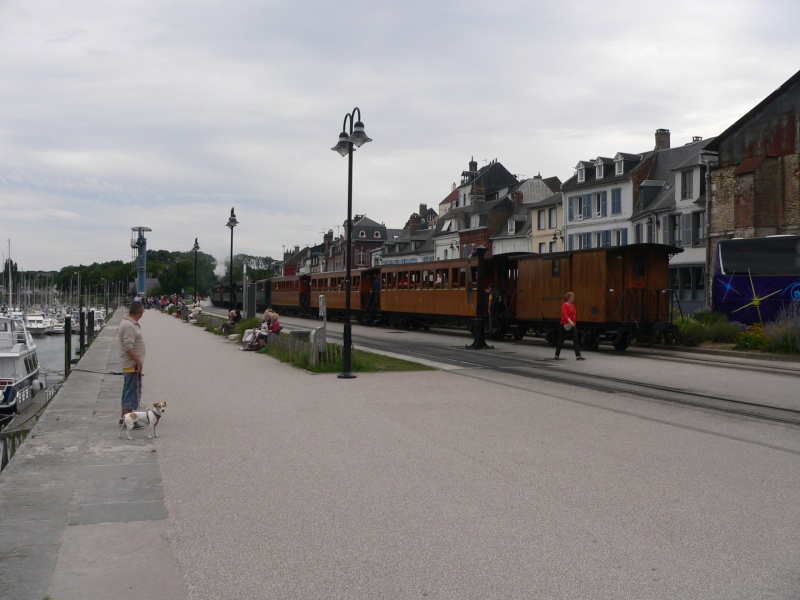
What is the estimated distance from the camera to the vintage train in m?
23.3

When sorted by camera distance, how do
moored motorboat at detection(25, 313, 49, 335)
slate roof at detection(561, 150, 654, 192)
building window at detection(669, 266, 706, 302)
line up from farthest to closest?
moored motorboat at detection(25, 313, 49, 335) < slate roof at detection(561, 150, 654, 192) < building window at detection(669, 266, 706, 302)

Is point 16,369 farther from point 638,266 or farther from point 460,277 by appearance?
point 638,266

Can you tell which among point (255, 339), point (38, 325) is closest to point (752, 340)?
point (255, 339)

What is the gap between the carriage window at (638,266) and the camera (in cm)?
2355

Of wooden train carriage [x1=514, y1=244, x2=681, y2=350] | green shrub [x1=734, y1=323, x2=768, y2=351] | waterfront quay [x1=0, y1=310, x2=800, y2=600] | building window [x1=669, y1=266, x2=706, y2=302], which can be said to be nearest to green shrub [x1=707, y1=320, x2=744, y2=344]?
green shrub [x1=734, y1=323, x2=768, y2=351]

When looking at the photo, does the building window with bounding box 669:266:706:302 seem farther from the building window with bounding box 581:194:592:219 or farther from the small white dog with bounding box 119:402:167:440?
the small white dog with bounding box 119:402:167:440

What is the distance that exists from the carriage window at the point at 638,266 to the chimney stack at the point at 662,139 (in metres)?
35.0

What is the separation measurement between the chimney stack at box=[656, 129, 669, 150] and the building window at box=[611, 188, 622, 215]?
14.9ft

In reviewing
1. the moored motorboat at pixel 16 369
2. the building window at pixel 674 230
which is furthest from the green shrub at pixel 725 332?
the building window at pixel 674 230

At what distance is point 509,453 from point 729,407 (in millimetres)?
5343

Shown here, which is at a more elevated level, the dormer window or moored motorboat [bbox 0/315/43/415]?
the dormer window

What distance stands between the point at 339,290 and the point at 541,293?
69.9ft

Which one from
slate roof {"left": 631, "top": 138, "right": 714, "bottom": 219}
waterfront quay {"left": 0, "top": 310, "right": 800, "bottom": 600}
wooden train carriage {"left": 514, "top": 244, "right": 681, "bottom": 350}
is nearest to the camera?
waterfront quay {"left": 0, "top": 310, "right": 800, "bottom": 600}

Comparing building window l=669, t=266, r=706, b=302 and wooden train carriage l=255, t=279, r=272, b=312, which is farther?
wooden train carriage l=255, t=279, r=272, b=312
